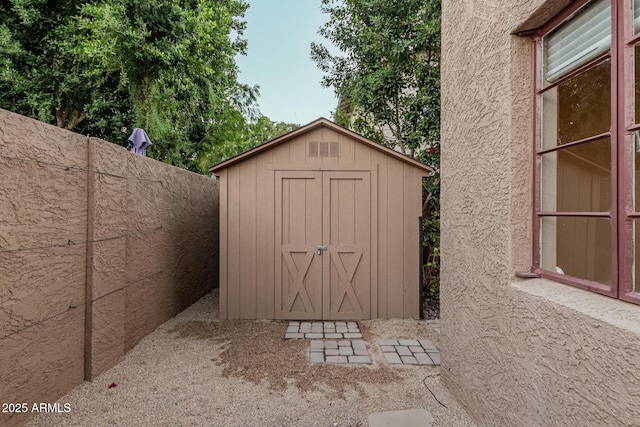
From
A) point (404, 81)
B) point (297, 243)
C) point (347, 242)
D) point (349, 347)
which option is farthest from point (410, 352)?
point (404, 81)

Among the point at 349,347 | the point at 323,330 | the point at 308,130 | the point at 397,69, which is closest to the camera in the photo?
the point at 349,347

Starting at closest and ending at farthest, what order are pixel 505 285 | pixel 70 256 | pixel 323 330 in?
pixel 505 285 < pixel 70 256 < pixel 323 330

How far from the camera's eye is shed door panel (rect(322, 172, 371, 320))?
Result: 16.5 feet

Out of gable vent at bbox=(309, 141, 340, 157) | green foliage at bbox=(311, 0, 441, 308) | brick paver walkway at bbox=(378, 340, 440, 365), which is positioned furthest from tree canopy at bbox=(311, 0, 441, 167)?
brick paver walkway at bbox=(378, 340, 440, 365)

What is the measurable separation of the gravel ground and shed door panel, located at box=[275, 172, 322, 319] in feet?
2.86

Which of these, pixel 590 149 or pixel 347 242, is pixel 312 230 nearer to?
pixel 347 242

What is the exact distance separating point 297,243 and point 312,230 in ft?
1.06

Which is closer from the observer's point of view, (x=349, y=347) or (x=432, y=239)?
(x=349, y=347)

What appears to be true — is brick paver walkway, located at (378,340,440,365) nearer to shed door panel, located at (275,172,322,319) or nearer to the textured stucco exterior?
the textured stucco exterior

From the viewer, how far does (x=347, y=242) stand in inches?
198

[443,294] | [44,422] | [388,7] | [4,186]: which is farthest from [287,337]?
[388,7]

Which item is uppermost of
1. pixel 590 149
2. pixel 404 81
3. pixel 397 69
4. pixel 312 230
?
pixel 397 69

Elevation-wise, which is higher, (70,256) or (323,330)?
(70,256)

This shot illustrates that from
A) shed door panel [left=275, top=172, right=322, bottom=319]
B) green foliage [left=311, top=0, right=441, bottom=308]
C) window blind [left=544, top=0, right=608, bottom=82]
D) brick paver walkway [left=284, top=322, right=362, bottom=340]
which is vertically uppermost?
green foliage [left=311, top=0, right=441, bottom=308]
